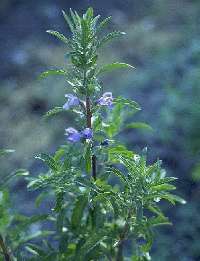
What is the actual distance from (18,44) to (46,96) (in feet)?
3.27

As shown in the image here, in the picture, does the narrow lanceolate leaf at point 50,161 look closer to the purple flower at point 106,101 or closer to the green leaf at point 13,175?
the green leaf at point 13,175

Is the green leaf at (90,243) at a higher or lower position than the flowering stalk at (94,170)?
lower

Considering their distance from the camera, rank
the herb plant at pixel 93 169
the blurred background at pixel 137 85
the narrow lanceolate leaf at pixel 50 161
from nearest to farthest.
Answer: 1. the herb plant at pixel 93 169
2. the narrow lanceolate leaf at pixel 50 161
3. the blurred background at pixel 137 85

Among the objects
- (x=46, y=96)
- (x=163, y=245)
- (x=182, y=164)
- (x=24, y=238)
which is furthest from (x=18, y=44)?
(x=24, y=238)

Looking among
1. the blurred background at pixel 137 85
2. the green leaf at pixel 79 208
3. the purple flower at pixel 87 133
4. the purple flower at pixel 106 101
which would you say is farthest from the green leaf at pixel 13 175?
the blurred background at pixel 137 85

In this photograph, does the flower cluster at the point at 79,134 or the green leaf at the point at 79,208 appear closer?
the flower cluster at the point at 79,134

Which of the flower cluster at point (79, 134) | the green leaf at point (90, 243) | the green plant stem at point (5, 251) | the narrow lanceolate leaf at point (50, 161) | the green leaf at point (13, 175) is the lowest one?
the green plant stem at point (5, 251)

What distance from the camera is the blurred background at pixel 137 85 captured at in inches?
146

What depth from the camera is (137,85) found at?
189 inches

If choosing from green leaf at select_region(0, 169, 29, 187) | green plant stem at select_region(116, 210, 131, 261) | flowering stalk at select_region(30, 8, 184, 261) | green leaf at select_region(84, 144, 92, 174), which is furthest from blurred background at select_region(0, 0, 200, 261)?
green leaf at select_region(84, 144, 92, 174)

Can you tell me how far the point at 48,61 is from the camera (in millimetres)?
5289

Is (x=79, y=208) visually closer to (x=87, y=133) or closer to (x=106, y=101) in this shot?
(x=87, y=133)

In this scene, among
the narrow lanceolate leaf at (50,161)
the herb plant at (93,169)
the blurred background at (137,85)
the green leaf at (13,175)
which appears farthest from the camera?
the blurred background at (137,85)

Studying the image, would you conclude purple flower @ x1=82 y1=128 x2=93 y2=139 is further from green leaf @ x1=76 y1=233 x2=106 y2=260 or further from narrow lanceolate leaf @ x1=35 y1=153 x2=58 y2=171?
green leaf @ x1=76 y1=233 x2=106 y2=260
